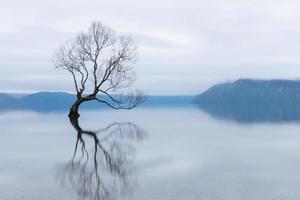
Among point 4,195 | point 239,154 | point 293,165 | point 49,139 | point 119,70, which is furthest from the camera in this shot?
point 119,70

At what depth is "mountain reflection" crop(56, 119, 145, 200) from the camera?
10781 mm

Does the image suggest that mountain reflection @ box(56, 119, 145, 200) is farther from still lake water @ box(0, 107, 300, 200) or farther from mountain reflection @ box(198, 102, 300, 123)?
mountain reflection @ box(198, 102, 300, 123)

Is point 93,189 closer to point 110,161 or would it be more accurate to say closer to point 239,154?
point 110,161

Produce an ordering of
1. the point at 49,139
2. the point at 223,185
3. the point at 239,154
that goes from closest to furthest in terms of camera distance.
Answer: the point at 223,185 → the point at 239,154 → the point at 49,139

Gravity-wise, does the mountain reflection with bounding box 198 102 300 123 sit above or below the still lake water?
below

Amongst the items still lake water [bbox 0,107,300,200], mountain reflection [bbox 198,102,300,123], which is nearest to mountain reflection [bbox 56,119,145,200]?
still lake water [bbox 0,107,300,200]

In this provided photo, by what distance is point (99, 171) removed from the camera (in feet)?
43.3

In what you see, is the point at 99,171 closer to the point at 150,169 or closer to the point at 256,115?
the point at 150,169

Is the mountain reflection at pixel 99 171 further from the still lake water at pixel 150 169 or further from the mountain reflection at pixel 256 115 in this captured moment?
the mountain reflection at pixel 256 115

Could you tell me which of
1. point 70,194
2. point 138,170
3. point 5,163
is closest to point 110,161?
point 138,170

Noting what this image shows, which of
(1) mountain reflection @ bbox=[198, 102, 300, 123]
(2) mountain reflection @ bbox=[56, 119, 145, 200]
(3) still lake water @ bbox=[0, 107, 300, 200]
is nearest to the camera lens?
(3) still lake water @ bbox=[0, 107, 300, 200]

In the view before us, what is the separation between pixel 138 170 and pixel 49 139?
35.3ft

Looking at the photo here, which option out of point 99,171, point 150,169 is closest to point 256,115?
point 150,169

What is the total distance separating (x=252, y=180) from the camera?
1191 cm
